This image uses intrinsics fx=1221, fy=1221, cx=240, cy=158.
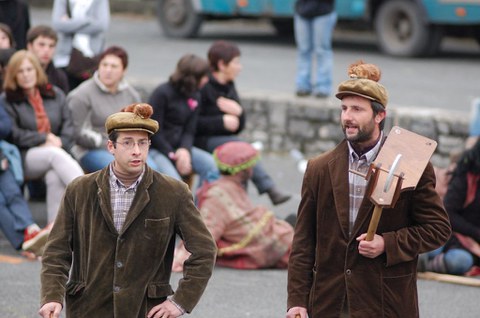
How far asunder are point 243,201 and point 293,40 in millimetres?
13524

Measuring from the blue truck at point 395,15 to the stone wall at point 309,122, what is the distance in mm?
4947

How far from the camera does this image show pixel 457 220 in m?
8.69

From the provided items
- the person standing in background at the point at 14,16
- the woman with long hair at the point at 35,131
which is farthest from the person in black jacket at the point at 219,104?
the person standing in background at the point at 14,16

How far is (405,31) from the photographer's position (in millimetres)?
18906

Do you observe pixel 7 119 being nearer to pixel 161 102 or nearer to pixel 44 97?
pixel 44 97

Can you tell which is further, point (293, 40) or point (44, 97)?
point (293, 40)

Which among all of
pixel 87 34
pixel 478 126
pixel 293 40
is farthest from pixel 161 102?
pixel 293 40

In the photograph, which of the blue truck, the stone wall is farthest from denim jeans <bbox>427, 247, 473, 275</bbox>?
the blue truck

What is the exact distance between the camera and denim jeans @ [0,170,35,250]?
8.95 meters

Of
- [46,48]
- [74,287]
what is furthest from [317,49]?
[74,287]

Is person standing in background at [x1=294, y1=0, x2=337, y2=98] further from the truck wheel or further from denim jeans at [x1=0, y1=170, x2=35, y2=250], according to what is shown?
the truck wheel

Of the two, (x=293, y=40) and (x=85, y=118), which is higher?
(x=85, y=118)

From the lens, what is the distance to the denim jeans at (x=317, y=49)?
1324cm

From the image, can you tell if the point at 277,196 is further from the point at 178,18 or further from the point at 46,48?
the point at 178,18
